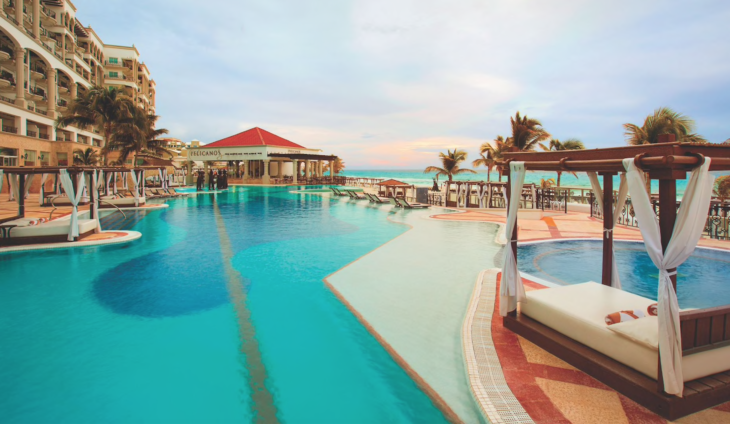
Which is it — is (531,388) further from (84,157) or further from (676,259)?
(84,157)

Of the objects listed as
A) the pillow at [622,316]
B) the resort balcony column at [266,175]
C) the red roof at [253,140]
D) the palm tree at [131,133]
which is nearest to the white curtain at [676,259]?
the pillow at [622,316]

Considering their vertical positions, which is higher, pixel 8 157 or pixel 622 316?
pixel 8 157

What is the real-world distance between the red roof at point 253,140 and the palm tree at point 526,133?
2697 centimetres

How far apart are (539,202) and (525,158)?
19.8 m

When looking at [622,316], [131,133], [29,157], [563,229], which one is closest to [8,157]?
[29,157]

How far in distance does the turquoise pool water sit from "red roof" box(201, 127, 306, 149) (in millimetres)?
35488

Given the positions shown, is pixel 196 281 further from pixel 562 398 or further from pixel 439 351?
pixel 562 398

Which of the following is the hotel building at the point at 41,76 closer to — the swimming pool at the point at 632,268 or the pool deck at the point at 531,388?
the swimming pool at the point at 632,268

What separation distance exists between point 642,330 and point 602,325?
0.34 m

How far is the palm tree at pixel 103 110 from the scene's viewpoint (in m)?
24.7

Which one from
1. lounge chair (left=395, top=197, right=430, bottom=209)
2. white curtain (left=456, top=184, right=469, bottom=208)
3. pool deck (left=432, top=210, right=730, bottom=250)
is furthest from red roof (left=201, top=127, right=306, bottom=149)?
pool deck (left=432, top=210, right=730, bottom=250)

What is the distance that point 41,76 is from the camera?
113 feet

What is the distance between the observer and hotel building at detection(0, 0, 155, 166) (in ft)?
91.1

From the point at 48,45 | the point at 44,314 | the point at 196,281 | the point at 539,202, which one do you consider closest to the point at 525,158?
the point at 196,281
